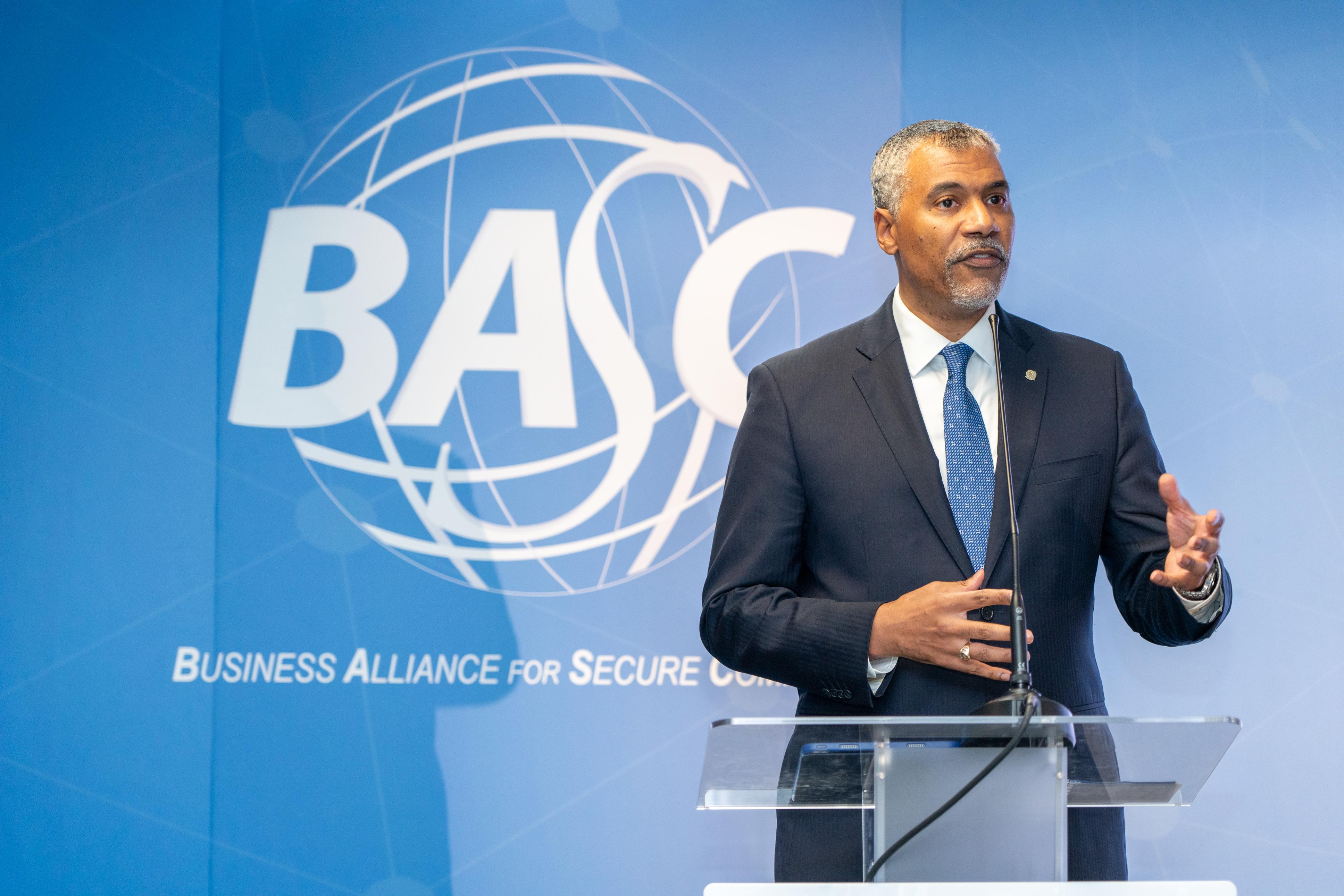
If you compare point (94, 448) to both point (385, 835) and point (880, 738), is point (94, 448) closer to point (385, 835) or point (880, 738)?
point (385, 835)

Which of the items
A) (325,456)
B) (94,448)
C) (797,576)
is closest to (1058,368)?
(797,576)

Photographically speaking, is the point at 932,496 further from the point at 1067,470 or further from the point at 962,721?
the point at 962,721

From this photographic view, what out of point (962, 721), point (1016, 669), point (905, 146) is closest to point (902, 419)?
point (905, 146)

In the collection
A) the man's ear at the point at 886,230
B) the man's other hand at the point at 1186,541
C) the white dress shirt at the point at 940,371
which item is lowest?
the man's other hand at the point at 1186,541

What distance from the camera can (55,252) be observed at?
128 inches

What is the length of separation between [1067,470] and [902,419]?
0.96 feet

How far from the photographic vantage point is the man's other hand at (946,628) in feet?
5.19

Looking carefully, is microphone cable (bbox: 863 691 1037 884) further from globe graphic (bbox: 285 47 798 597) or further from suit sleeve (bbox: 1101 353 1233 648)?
globe graphic (bbox: 285 47 798 597)

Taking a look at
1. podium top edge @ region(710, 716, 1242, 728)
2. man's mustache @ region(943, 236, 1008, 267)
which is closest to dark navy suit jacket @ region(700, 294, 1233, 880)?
man's mustache @ region(943, 236, 1008, 267)

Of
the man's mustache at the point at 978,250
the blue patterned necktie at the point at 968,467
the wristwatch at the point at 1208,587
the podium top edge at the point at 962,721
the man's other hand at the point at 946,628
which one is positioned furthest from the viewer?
the man's mustache at the point at 978,250

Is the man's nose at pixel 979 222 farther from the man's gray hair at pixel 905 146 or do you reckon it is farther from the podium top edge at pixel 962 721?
the podium top edge at pixel 962 721

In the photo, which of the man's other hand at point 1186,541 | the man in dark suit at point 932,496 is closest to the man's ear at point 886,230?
the man in dark suit at point 932,496

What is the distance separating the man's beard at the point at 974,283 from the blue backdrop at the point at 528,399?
101 centimetres

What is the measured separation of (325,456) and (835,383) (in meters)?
1.58
